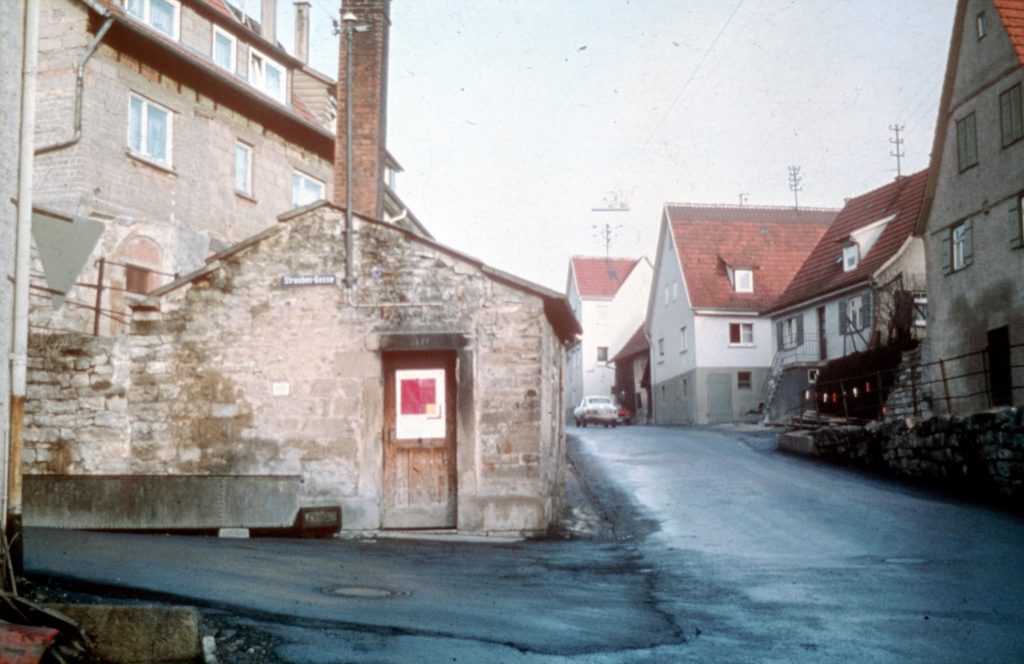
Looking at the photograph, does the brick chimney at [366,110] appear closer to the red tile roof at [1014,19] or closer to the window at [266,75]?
the window at [266,75]

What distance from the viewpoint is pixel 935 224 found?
2589 cm

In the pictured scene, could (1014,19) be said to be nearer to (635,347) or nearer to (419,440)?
(419,440)

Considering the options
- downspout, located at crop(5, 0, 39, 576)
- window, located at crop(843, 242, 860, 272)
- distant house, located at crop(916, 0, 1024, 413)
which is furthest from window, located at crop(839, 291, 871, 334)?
downspout, located at crop(5, 0, 39, 576)

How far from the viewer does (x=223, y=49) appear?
25312 mm

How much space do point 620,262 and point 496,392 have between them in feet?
191

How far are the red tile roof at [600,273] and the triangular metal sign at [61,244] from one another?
60.6m

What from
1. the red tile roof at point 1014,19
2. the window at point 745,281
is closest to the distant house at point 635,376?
the window at point 745,281

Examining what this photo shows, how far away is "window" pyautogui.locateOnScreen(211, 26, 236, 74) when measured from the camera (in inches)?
979

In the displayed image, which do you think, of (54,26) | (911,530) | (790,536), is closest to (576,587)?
(790,536)

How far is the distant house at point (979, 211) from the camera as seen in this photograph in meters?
22.1

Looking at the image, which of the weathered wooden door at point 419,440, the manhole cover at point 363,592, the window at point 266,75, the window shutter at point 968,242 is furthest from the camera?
the window at point 266,75

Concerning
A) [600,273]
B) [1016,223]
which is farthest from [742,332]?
[600,273]

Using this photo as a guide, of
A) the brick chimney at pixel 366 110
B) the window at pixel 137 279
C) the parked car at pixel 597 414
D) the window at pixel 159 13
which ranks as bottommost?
the parked car at pixel 597 414

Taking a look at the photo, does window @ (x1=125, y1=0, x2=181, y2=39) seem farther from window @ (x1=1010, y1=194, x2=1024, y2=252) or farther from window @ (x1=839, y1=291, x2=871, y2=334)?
window @ (x1=839, y1=291, x2=871, y2=334)
